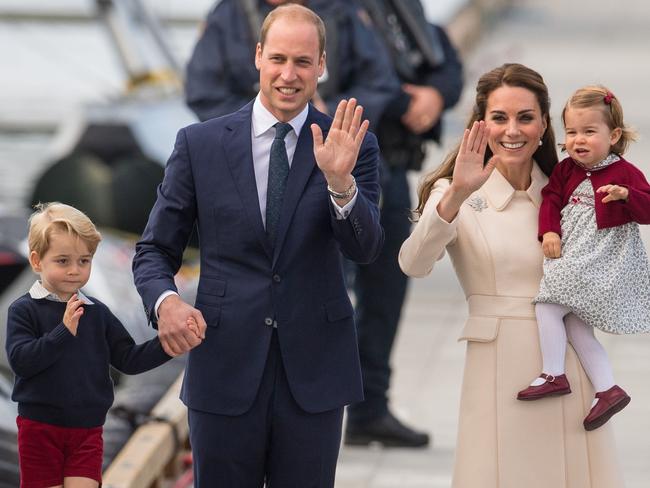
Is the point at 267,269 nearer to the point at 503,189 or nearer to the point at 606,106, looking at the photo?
the point at 503,189

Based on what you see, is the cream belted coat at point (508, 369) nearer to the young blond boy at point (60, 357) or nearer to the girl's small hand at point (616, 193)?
the girl's small hand at point (616, 193)

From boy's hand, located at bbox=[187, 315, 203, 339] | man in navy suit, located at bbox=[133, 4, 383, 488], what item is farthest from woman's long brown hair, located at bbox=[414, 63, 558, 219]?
boy's hand, located at bbox=[187, 315, 203, 339]

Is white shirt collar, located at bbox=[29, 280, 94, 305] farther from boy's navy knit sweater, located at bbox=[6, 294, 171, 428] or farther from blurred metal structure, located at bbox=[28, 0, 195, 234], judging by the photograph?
blurred metal structure, located at bbox=[28, 0, 195, 234]

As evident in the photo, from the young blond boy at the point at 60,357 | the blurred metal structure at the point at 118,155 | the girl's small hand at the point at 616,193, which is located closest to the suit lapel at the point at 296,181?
the young blond boy at the point at 60,357

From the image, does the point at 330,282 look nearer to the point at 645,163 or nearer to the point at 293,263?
the point at 293,263

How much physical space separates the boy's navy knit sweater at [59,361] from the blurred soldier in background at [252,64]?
250cm

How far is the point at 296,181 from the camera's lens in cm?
434

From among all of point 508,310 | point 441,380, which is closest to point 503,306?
point 508,310

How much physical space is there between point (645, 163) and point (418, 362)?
677 centimetres

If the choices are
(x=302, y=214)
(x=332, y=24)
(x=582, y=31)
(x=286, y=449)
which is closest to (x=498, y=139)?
(x=302, y=214)

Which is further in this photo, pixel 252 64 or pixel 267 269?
pixel 252 64

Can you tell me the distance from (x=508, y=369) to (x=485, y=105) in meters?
0.69

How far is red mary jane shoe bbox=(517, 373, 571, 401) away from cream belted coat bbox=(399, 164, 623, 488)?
37mm

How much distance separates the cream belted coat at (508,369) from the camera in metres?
4.53
